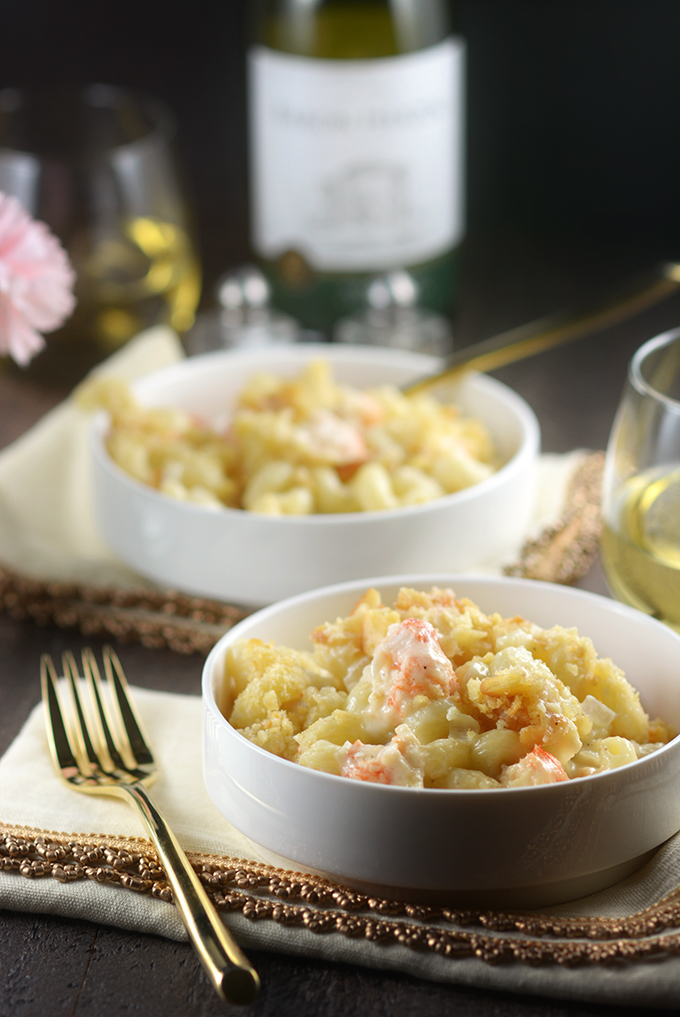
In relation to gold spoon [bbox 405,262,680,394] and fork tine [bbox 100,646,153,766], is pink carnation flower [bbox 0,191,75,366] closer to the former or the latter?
fork tine [bbox 100,646,153,766]

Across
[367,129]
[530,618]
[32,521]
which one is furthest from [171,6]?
[530,618]

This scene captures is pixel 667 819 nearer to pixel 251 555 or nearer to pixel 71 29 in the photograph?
pixel 251 555

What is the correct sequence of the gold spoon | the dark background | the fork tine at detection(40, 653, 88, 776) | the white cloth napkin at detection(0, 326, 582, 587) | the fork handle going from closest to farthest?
the fork handle, the fork tine at detection(40, 653, 88, 776), the white cloth napkin at detection(0, 326, 582, 587), the gold spoon, the dark background

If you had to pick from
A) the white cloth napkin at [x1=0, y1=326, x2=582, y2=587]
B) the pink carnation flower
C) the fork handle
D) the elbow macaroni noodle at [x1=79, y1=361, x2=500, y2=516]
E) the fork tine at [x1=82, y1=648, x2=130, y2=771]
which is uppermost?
the pink carnation flower

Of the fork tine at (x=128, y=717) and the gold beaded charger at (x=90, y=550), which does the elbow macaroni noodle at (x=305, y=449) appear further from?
the fork tine at (x=128, y=717)

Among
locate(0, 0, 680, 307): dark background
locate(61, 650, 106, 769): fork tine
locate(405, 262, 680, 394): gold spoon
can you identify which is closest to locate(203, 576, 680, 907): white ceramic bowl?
locate(61, 650, 106, 769): fork tine

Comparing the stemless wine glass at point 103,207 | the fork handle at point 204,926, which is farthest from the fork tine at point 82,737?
the stemless wine glass at point 103,207

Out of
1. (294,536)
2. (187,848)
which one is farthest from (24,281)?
(187,848)
